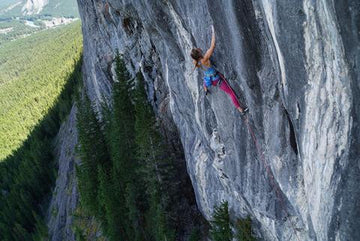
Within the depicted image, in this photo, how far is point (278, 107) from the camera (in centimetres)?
977

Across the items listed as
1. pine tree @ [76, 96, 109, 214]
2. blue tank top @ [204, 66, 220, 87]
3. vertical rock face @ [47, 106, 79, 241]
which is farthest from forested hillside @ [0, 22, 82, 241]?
blue tank top @ [204, 66, 220, 87]

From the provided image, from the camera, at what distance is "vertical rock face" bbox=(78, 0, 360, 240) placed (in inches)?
271

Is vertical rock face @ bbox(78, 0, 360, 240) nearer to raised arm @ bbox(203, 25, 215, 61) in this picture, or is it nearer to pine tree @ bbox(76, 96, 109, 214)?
raised arm @ bbox(203, 25, 215, 61)

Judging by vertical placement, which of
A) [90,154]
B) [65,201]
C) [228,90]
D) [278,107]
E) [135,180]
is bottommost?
[278,107]

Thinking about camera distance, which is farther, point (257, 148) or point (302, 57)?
point (257, 148)

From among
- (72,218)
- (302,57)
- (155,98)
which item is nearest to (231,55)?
(302,57)

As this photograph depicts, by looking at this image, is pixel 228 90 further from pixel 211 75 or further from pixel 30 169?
pixel 30 169

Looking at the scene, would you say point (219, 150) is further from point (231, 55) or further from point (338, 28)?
point (338, 28)

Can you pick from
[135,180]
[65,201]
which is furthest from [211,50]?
[65,201]

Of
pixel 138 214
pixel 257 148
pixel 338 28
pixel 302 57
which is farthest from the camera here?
pixel 138 214

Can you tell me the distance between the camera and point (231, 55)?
35.2 ft

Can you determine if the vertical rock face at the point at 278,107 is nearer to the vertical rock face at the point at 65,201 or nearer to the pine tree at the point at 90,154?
the pine tree at the point at 90,154

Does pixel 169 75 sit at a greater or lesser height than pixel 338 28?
greater

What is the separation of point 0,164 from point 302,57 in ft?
289
